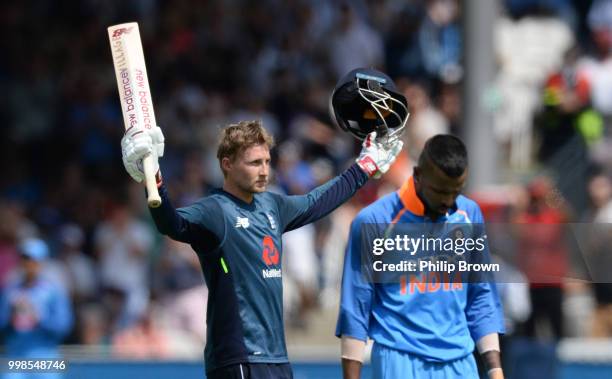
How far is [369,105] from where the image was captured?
652 cm

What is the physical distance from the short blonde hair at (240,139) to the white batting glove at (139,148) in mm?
448

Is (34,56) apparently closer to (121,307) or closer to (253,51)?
(253,51)

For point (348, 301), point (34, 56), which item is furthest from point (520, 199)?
point (34, 56)

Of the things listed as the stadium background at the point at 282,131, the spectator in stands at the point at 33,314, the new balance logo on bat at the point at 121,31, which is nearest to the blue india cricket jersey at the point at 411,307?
the new balance logo on bat at the point at 121,31

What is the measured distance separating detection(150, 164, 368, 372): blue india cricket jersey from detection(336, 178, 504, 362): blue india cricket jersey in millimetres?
355

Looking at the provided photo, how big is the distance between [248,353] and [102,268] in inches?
261

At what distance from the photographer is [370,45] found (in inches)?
526

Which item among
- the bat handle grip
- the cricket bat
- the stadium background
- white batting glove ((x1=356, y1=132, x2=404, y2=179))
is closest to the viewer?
the bat handle grip

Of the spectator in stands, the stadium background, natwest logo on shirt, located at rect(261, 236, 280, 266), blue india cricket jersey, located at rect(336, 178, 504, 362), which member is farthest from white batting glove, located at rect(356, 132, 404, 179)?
the spectator in stands

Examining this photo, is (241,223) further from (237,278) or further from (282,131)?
(282,131)

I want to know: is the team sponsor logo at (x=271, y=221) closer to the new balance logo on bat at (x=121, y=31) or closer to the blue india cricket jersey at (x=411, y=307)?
the blue india cricket jersey at (x=411, y=307)

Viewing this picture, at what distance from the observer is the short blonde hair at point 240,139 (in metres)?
6.00

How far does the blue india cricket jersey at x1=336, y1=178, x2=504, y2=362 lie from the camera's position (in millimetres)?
6023

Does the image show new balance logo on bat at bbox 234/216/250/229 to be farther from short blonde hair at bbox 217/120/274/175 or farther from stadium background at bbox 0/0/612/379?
stadium background at bbox 0/0/612/379
